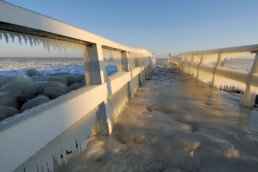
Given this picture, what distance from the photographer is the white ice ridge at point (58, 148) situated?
941 mm

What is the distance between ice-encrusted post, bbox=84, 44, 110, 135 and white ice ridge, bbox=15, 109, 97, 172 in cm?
21

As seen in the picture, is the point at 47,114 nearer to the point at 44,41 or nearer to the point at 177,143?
the point at 44,41

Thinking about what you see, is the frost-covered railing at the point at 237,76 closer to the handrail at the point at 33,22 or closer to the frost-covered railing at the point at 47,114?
the frost-covered railing at the point at 47,114

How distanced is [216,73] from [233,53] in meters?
1.07

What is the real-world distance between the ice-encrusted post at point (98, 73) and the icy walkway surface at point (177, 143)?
0.56 feet

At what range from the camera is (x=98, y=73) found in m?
1.75

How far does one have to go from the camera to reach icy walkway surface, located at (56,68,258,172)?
1313mm

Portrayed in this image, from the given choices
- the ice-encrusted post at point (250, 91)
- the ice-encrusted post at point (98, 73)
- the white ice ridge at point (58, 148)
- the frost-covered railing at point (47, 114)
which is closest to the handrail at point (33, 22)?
the frost-covered railing at point (47, 114)

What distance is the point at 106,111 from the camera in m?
1.90

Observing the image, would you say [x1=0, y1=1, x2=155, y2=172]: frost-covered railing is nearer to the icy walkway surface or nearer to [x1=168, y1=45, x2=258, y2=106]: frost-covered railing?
the icy walkway surface

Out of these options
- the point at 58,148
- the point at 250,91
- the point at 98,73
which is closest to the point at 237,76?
the point at 250,91

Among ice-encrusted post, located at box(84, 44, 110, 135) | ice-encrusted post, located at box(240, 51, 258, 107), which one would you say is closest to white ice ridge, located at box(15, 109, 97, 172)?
ice-encrusted post, located at box(84, 44, 110, 135)

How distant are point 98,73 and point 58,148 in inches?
39.1

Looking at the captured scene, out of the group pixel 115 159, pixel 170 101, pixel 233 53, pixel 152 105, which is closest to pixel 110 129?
pixel 115 159
